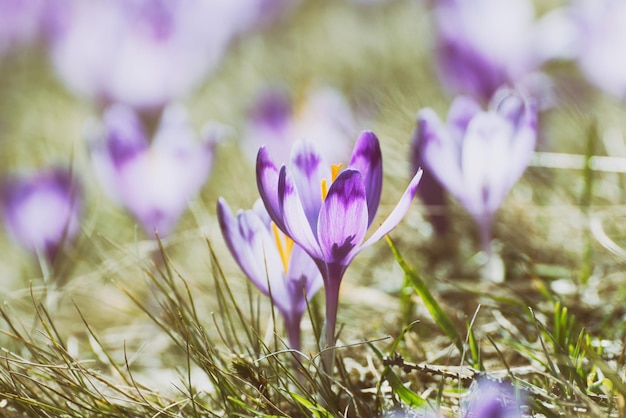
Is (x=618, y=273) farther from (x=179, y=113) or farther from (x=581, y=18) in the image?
(x=179, y=113)

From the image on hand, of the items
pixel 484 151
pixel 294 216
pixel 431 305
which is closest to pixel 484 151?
pixel 484 151

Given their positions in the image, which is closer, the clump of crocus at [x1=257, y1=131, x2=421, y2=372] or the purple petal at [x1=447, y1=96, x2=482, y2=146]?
the clump of crocus at [x1=257, y1=131, x2=421, y2=372]

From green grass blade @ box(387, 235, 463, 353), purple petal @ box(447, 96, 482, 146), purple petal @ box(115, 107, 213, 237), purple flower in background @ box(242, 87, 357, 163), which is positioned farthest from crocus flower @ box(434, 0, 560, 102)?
green grass blade @ box(387, 235, 463, 353)

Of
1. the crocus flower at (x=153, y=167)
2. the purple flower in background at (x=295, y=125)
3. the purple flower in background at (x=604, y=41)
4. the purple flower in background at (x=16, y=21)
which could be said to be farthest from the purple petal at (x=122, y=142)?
the purple flower in background at (x=16, y=21)

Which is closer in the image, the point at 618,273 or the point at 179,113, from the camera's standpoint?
the point at 618,273

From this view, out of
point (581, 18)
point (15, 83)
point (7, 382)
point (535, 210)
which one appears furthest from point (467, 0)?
point (15, 83)

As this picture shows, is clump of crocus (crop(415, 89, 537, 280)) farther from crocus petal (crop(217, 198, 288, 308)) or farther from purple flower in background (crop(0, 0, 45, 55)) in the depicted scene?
purple flower in background (crop(0, 0, 45, 55))
